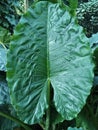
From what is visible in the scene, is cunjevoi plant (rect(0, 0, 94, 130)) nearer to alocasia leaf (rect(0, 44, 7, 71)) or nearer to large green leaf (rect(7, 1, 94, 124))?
large green leaf (rect(7, 1, 94, 124))

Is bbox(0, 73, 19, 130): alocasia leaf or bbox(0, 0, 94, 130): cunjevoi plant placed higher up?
bbox(0, 0, 94, 130): cunjevoi plant

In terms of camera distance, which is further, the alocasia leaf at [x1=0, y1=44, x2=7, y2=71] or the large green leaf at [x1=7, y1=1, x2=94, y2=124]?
the alocasia leaf at [x1=0, y1=44, x2=7, y2=71]

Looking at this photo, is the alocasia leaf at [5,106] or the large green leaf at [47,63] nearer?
the large green leaf at [47,63]

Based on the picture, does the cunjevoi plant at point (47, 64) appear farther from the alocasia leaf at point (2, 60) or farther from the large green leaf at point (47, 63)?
the alocasia leaf at point (2, 60)

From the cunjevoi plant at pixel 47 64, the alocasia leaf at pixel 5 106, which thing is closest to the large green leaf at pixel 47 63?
the cunjevoi plant at pixel 47 64

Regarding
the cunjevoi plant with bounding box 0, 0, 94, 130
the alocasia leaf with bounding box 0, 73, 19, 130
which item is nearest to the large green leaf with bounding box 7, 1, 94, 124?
the cunjevoi plant with bounding box 0, 0, 94, 130

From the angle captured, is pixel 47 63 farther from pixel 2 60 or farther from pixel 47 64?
pixel 2 60

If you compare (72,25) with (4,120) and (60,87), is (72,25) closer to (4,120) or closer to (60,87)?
(60,87)

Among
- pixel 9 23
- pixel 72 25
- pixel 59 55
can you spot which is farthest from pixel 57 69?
pixel 9 23
